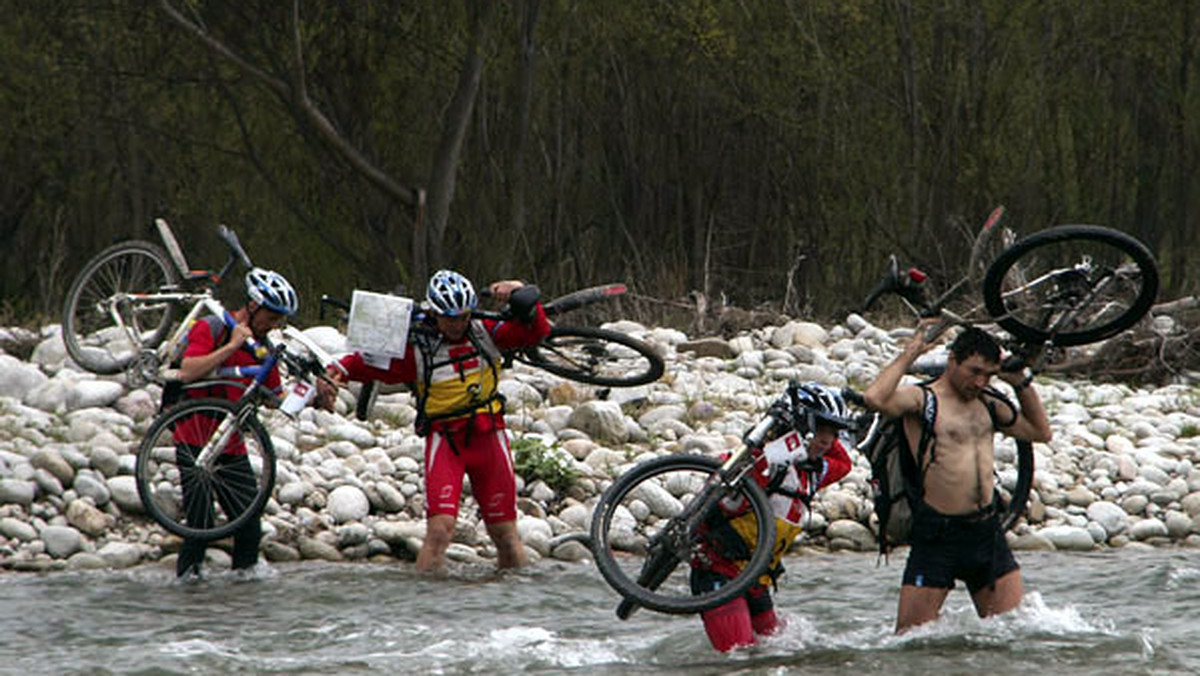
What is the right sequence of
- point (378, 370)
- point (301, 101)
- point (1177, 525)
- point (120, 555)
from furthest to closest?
point (301, 101) → point (1177, 525) → point (120, 555) → point (378, 370)

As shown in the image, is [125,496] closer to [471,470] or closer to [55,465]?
[55,465]

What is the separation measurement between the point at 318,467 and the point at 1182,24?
13.2 meters

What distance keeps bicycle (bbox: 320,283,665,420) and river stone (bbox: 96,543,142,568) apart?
6.37ft

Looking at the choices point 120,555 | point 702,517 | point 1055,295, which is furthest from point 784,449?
point 120,555

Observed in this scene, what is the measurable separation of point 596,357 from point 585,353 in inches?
2.9

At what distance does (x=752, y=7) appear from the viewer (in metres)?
20.8

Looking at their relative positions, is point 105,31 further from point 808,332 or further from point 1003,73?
point 1003,73

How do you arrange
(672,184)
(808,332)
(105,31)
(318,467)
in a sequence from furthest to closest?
(672,184) < (105,31) < (808,332) < (318,467)

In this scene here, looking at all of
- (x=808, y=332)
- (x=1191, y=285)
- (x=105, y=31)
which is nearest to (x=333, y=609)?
(x=808, y=332)

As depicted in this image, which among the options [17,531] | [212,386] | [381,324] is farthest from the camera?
[17,531]

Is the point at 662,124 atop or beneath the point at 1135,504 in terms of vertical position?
atop

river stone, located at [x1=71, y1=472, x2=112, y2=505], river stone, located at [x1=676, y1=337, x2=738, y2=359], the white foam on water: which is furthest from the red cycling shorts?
river stone, located at [x1=676, y1=337, x2=738, y2=359]

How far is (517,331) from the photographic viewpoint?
10.5 m

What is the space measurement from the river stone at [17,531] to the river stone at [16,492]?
26 cm
